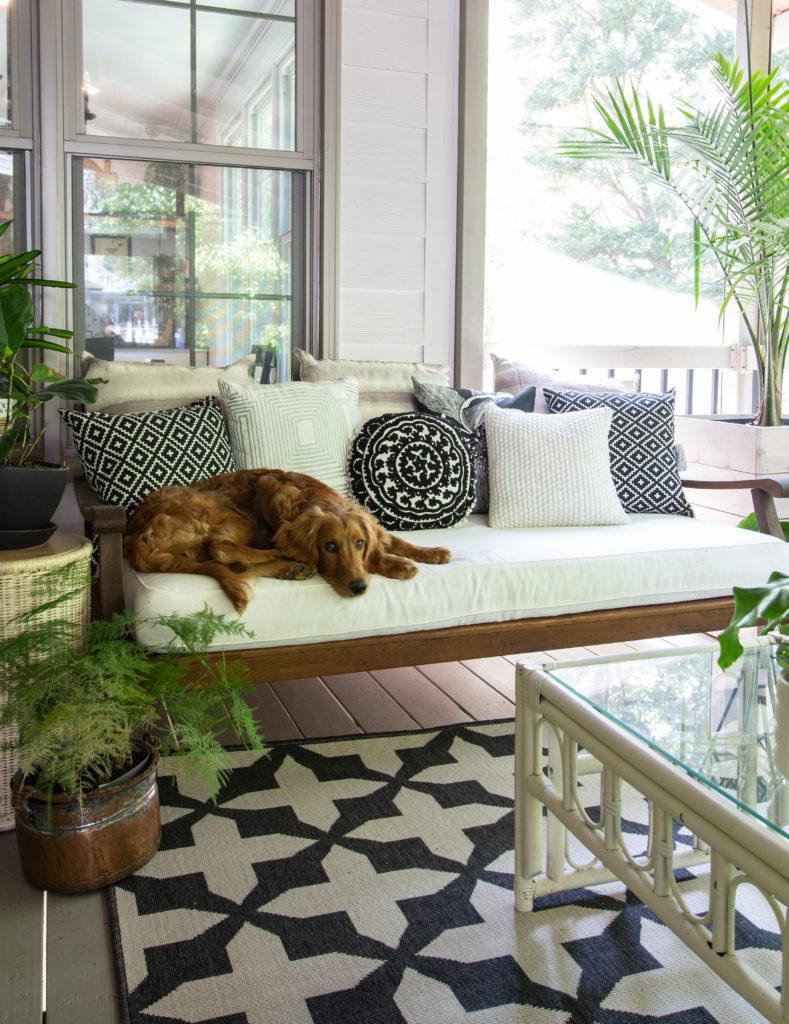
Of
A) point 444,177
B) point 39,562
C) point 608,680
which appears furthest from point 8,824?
point 444,177

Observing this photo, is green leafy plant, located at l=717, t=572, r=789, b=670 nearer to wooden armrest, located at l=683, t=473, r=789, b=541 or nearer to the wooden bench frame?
the wooden bench frame

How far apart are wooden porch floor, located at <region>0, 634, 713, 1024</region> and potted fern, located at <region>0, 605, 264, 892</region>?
0.29ft

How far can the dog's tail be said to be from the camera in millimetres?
2346

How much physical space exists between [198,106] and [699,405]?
323cm

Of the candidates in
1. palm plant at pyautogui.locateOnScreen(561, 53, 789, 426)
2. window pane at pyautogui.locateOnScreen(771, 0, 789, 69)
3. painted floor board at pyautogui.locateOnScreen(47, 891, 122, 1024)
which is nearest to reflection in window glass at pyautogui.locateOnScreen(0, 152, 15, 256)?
palm plant at pyautogui.locateOnScreen(561, 53, 789, 426)

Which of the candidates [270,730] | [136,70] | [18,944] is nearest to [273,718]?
[270,730]

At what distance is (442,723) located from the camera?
2828 millimetres

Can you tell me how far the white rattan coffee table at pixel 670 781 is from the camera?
1.28 meters

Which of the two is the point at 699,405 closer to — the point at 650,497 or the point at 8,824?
the point at 650,497

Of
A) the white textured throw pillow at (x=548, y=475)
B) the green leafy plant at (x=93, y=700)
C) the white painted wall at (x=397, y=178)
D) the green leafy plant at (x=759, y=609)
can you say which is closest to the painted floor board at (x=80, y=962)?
the green leafy plant at (x=93, y=700)

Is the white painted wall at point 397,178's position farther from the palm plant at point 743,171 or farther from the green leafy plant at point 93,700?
the green leafy plant at point 93,700

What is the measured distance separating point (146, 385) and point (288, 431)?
0.48m

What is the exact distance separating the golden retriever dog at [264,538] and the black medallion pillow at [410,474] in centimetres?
34

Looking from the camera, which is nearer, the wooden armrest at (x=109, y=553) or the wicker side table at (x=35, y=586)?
the wicker side table at (x=35, y=586)
